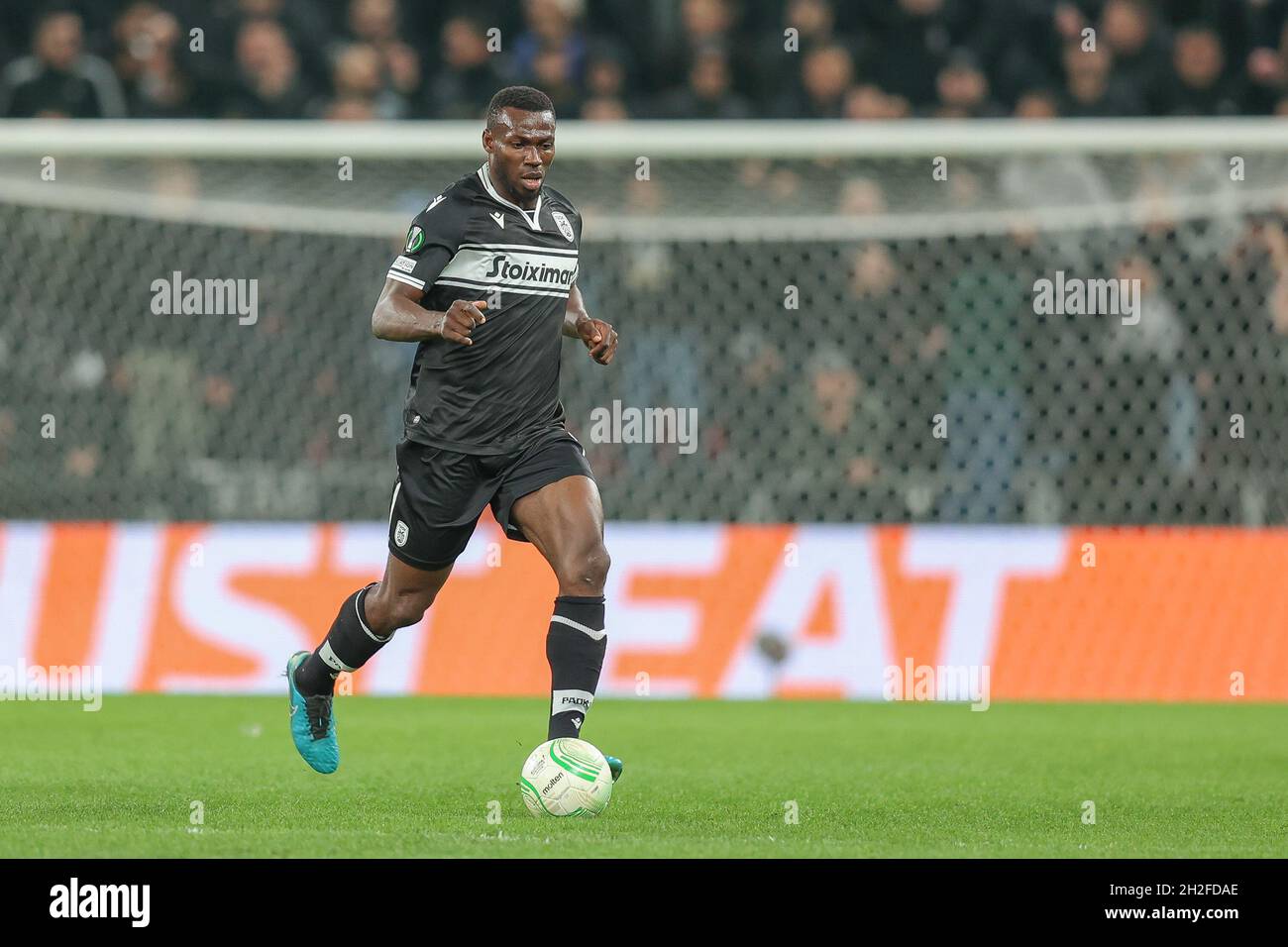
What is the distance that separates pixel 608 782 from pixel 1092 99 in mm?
8488

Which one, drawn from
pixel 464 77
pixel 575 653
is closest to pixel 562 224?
pixel 575 653

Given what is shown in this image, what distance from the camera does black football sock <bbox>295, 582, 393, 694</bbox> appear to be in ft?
21.4

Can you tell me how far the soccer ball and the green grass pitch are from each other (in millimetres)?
55

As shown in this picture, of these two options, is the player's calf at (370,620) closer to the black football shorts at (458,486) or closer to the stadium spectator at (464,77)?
the black football shorts at (458,486)

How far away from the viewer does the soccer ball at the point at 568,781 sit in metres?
5.59

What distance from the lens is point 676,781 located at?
267 inches

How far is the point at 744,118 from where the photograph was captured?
1279cm

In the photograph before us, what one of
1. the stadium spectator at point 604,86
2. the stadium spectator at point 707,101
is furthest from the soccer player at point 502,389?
the stadium spectator at point 604,86

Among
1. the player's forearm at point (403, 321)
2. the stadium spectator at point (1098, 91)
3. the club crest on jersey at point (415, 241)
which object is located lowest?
the player's forearm at point (403, 321)

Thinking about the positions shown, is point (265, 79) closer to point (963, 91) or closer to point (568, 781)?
point (963, 91)

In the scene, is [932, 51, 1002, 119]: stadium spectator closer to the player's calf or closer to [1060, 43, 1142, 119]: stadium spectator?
[1060, 43, 1142, 119]: stadium spectator

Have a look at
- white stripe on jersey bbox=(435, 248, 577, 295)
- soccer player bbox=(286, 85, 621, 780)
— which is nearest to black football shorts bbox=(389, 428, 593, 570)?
soccer player bbox=(286, 85, 621, 780)

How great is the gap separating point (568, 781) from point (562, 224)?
1820 mm

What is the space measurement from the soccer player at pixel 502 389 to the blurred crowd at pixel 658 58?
6890 millimetres
